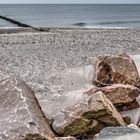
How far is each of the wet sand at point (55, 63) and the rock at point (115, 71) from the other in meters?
0.38

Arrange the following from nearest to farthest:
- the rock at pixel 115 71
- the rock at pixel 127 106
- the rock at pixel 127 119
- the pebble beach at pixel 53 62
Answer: the rock at pixel 127 119 → the rock at pixel 127 106 → the rock at pixel 115 71 → the pebble beach at pixel 53 62

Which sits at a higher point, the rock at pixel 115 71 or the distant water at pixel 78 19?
the rock at pixel 115 71

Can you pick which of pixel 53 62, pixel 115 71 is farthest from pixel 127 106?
pixel 53 62

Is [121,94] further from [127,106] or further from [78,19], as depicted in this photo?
[78,19]

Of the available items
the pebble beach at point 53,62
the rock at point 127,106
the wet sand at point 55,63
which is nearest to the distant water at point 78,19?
the pebble beach at point 53,62

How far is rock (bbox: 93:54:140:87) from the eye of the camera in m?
9.38

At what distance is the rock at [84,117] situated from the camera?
7121mm

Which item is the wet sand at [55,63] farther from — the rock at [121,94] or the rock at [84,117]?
the rock at [84,117]

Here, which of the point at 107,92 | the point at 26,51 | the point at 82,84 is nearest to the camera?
the point at 107,92

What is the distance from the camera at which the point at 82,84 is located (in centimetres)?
1010

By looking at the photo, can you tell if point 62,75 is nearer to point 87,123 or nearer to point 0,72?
point 0,72

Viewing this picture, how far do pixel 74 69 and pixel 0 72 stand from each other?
2003mm

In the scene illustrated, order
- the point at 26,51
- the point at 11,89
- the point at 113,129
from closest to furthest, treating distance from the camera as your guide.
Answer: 1. the point at 113,129
2. the point at 11,89
3. the point at 26,51

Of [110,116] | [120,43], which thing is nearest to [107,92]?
[110,116]
